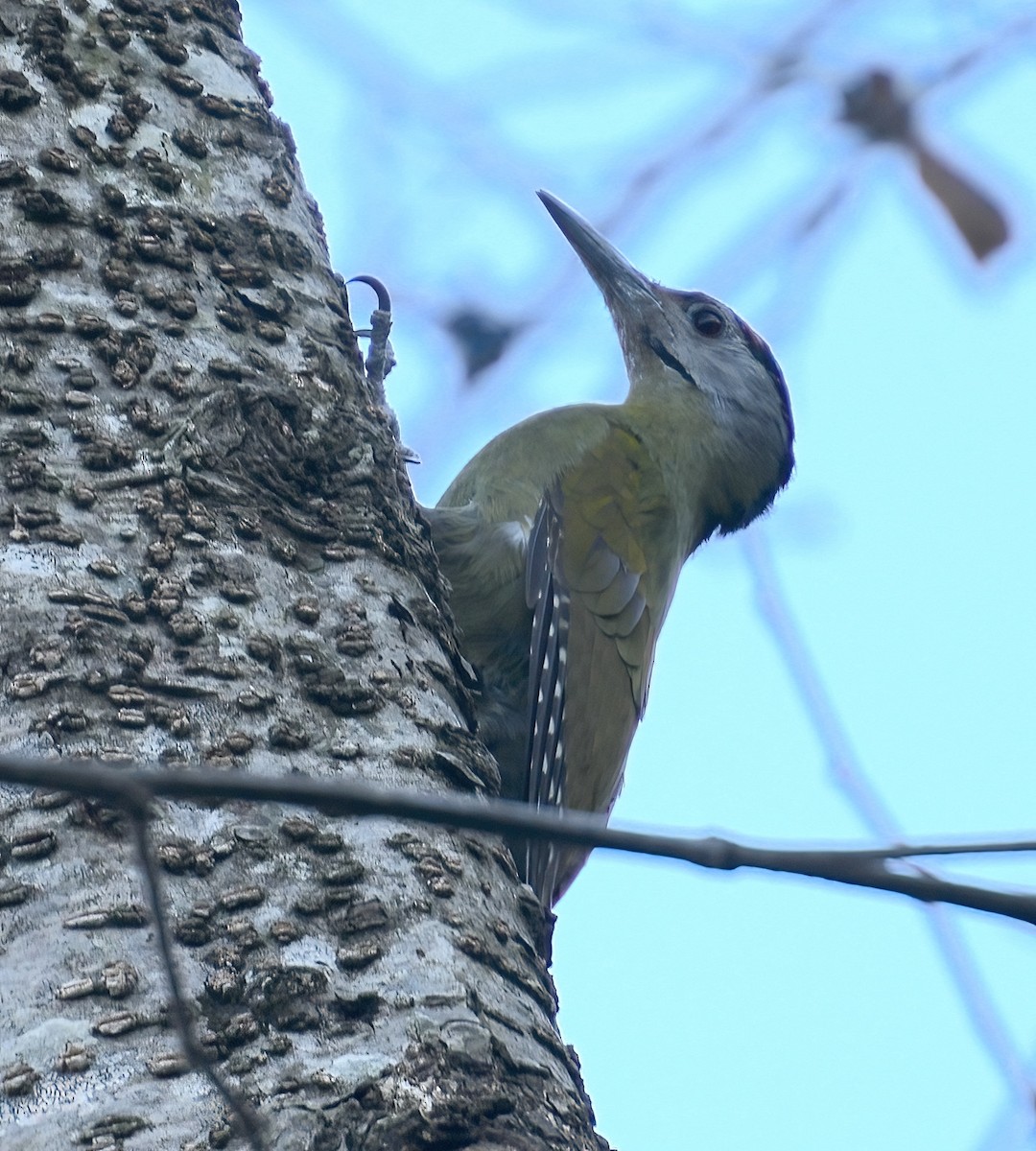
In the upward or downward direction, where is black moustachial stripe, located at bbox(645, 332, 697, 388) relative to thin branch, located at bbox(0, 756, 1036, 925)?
downward

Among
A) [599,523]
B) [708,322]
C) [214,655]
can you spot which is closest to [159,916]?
[214,655]

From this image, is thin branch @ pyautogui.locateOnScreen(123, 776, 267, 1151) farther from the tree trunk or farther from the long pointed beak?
the long pointed beak

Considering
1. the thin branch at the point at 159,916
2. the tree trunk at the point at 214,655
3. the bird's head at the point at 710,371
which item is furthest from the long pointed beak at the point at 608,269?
the thin branch at the point at 159,916

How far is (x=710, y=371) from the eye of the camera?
4.98 meters

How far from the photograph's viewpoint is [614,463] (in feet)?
→ 14.1

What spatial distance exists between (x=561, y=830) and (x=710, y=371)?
4.24m

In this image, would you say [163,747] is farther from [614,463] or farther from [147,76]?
[614,463]

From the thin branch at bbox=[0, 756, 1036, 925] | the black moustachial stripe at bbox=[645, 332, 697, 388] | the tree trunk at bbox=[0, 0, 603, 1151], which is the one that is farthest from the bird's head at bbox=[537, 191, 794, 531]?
the thin branch at bbox=[0, 756, 1036, 925]

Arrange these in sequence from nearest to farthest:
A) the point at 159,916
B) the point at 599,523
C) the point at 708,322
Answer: the point at 159,916 < the point at 599,523 < the point at 708,322

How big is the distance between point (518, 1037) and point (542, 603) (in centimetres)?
204

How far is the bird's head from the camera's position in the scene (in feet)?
15.9

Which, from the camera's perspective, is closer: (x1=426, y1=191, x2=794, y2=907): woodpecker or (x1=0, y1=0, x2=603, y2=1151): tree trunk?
(x1=0, y1=0, x2=603, y2=1151): tree trunk

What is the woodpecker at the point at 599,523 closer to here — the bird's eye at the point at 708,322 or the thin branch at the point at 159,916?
the bird's eye at the point at 708,322

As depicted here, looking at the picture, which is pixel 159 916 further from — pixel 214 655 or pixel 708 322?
pixel 708 322
